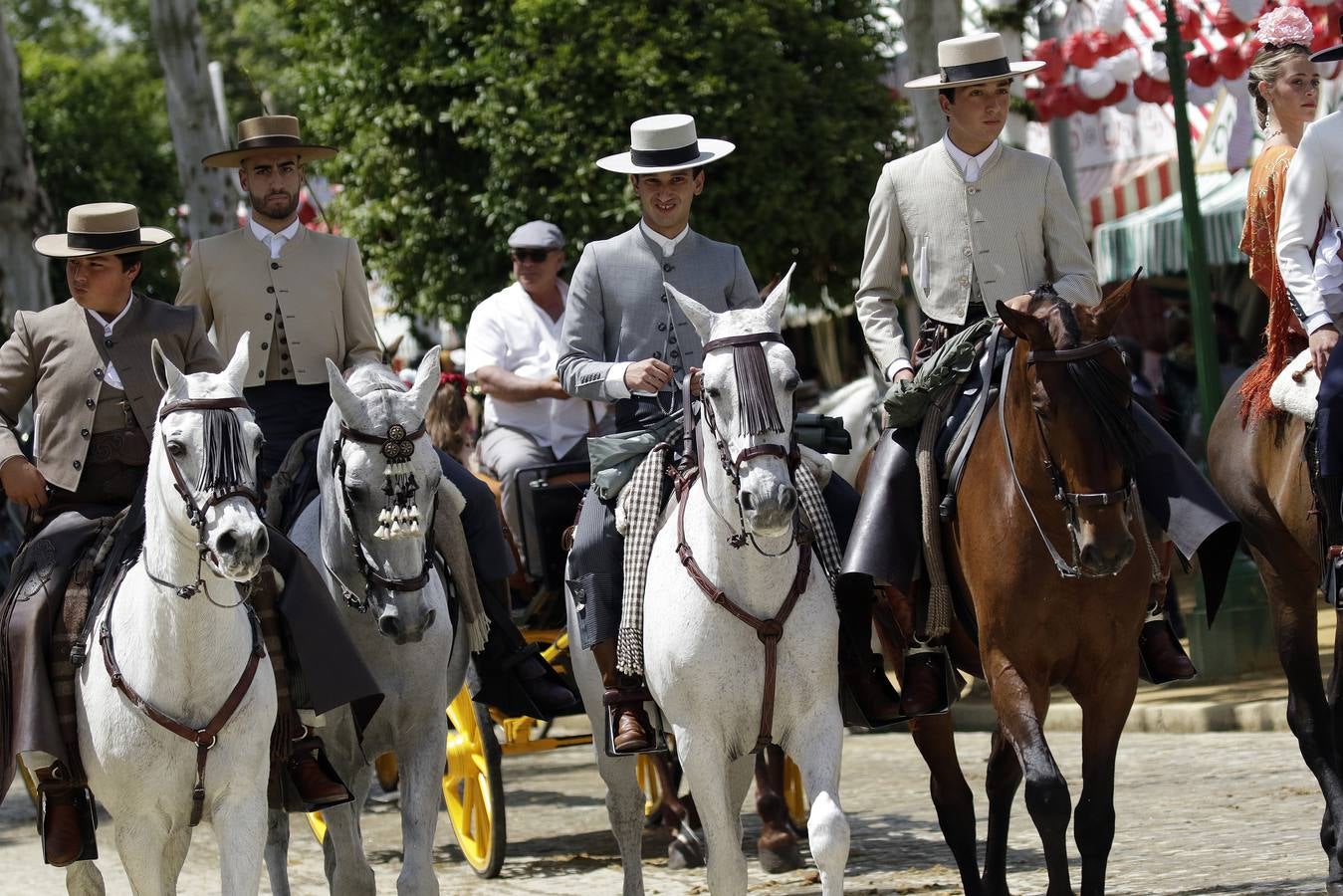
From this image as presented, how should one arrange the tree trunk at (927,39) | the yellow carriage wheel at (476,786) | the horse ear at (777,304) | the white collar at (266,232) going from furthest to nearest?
1. the tree trunk at (927,39)
2. the yellow carriage wheel at (476,786)
3. the white collar at (266,232)
4. the horse ear at (777,304)

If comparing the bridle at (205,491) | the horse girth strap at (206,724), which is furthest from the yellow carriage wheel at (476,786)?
the bridle at (205,491)

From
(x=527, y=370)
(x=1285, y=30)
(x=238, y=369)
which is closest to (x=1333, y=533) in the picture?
(x=1285, y=30)

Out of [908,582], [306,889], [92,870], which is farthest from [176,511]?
[306,889]

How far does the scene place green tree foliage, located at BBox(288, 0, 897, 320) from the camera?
591 inches

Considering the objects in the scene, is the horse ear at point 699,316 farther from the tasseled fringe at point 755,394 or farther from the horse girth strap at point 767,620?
the horse girth strap at point 767,620

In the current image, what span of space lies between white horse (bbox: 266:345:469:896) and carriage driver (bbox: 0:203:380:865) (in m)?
0.27

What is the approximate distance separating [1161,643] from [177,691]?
3543mm

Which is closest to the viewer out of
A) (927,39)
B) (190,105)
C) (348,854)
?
(348,854)

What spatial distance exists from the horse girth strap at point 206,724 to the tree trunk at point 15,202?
12.0 metres

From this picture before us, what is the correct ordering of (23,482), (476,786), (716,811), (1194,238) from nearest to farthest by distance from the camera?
(716,811) < (23,482) < (476,786) < (1194,238)

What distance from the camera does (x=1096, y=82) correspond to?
1577cm

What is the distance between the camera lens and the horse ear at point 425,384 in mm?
7094

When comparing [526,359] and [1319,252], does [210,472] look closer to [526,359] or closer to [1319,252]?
[1319,252]

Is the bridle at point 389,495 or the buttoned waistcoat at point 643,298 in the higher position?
the buttoned waistcoat at point 643,298
